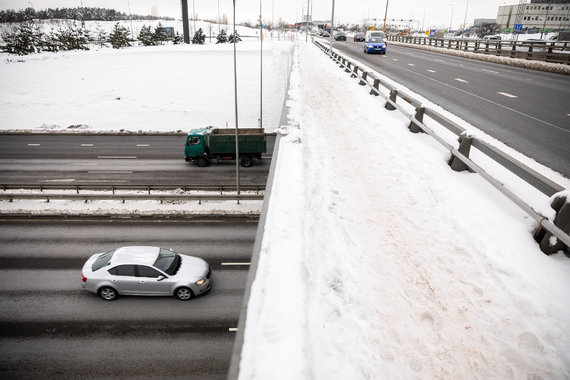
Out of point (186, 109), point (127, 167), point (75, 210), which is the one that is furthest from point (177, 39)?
point (75, 210)

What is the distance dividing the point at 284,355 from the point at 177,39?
98.6 m

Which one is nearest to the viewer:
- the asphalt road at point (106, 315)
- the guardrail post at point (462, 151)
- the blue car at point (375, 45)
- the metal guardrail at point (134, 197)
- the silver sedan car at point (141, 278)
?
the guardrail post at point (462, 151)

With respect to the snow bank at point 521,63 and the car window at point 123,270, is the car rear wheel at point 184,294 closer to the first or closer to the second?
the car window at point 123,270

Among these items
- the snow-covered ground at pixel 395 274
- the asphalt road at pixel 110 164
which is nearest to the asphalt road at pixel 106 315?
the snow-covered ground at pixel 395 274

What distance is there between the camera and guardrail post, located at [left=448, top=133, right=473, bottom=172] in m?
6.98

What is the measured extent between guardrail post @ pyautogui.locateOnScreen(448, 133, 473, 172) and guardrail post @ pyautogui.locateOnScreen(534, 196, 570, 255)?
2.68 meters

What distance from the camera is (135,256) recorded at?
11859mm

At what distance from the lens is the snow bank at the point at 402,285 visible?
3.34 meters

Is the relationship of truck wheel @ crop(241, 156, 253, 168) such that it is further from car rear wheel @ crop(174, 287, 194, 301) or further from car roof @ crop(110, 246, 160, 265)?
car rear wheel @ crop(174, 287, 194, 301)

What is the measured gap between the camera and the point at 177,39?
286ft

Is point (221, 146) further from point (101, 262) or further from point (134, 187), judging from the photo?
point (101, 262)

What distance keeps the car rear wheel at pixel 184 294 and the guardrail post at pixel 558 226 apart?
34.0ft

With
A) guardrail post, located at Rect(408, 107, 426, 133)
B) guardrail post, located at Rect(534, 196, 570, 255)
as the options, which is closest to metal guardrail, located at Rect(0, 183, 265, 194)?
guardrail post, located at Rect(408, 107, 426, 133)

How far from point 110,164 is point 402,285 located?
27.5 m
